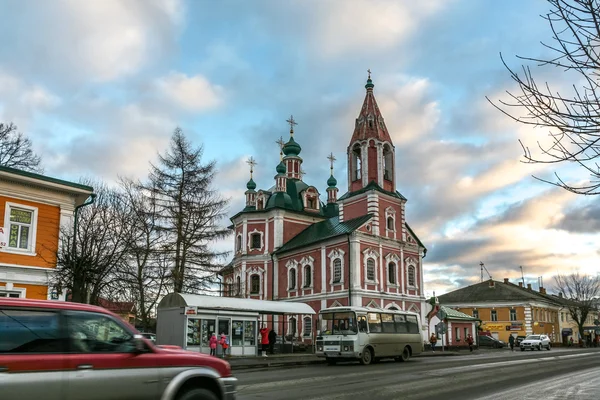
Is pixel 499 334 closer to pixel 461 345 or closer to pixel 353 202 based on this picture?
pixel 461 345

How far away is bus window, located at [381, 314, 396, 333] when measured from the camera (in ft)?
87.9

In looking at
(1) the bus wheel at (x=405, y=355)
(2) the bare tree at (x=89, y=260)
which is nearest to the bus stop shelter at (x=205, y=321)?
(2) the bare tree at (x=89, y=260)

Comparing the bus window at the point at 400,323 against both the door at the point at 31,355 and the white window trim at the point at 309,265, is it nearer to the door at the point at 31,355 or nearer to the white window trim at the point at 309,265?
the white window trim at the point at 309,265

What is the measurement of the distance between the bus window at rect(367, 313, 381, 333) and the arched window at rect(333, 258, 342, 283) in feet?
56.9

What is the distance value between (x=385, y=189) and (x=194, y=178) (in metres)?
20.4

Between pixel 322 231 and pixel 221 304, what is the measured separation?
76.1 ft

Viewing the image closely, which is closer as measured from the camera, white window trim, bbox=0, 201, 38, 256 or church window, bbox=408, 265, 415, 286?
white window trim, bbox=0, 201, 38, 256

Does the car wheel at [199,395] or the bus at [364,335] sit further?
the bus at [364,335]

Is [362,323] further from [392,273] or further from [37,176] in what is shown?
[392,273]

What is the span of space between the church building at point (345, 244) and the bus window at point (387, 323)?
1288cm

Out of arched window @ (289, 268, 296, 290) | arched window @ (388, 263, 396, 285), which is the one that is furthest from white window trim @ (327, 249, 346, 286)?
arched window @ (289, 268, 296, 290)

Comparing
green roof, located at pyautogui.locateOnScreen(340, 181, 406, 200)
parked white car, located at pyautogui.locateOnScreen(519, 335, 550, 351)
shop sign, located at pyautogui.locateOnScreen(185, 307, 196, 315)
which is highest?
green roof, located at pyautogui.locateOnScreen(340, 181, 406, 200)

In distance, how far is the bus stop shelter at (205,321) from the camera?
83.8 feet

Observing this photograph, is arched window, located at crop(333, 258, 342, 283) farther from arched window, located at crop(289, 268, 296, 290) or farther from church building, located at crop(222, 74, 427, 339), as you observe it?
arched window, located at crop(289, 268, 296, 290)
